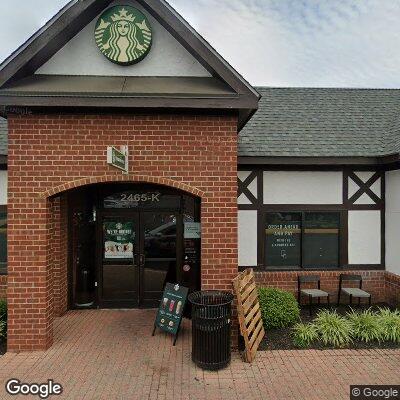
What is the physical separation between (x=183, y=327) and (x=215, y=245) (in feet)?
7.25

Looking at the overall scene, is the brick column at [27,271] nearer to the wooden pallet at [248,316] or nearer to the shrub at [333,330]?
the wooden pallet at [248,316]

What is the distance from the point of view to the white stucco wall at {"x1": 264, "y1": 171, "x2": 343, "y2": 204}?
837cm

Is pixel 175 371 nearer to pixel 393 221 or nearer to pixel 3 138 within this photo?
pixel 393 221

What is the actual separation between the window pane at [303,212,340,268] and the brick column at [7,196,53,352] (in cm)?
608

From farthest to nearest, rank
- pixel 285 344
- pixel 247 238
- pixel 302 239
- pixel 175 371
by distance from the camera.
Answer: pixel 302 239 → pixel 247 238 → pixel 285 344 → pixel 175 371

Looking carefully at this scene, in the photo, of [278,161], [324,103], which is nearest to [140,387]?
[278,161]

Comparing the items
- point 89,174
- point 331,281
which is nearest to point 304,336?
point 331,281

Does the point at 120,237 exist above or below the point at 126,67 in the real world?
below

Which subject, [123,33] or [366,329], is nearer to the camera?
[123,33]

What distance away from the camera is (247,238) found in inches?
328

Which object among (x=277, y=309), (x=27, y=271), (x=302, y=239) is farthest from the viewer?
(x=302, y=239)

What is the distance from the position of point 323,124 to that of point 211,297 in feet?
20.7

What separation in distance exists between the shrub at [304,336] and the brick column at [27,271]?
14.6 feet

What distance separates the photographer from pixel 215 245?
19.2 feet
